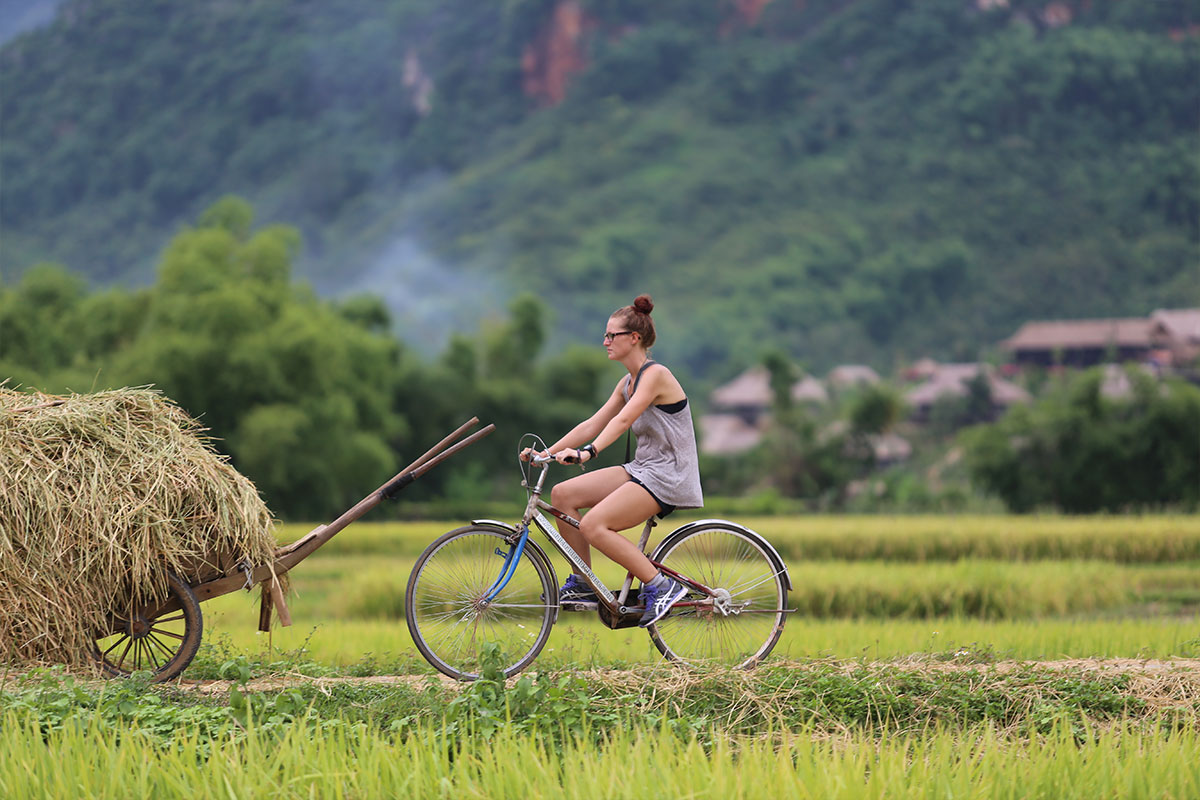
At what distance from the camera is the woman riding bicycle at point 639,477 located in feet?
19.3

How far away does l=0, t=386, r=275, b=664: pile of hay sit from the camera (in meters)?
5.82

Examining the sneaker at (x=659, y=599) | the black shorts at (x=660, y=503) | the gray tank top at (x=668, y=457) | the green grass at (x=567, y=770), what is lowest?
the green grass at (x=567, y=770)

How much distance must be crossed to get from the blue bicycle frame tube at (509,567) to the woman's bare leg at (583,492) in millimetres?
→ 219

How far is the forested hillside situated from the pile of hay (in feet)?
243

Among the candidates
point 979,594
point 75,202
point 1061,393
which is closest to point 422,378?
point 1061,393

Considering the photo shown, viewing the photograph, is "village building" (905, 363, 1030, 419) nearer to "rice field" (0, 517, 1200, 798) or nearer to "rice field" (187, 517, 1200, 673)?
"rice field" (187, 517, 1200, 673)

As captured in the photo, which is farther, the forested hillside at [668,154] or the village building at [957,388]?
the forested hillside at [668,154]

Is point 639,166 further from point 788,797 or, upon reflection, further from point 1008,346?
point 788,797

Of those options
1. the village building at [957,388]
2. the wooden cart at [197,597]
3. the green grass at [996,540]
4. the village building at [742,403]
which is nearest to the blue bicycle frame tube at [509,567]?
the wooden cart at [197,597]

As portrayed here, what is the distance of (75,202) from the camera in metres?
102

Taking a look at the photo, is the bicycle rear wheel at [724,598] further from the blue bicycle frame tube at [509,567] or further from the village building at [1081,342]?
the village building at [1081,342]

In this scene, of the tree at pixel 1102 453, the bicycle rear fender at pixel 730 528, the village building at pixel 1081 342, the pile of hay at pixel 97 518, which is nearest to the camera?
the pile of hay at pixel 97 518

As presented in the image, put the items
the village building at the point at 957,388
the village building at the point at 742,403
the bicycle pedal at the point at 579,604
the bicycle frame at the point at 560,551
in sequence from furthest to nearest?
the village building at the point at 742,403 → the village building at the point at 957,388 → the bicycle pedal at the point at 579,604 → the bicycle frame at the point at 560,551

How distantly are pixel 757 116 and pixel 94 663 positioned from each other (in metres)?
101
